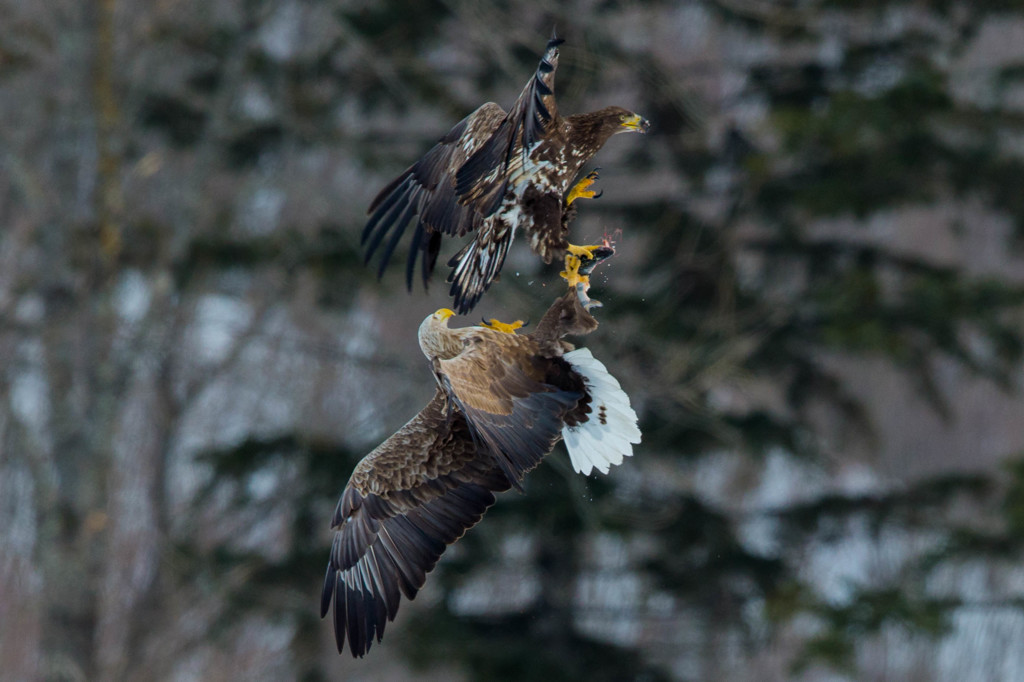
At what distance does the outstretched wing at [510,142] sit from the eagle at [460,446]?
27cm

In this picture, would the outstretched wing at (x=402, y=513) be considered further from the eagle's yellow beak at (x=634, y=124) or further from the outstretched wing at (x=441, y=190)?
the eagle's yellow beak at (x=634, y=124)

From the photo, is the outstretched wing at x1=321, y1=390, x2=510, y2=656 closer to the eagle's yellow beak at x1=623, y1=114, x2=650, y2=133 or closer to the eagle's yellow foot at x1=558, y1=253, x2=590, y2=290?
the eagle's yellow foot at x1=558, y1=253, x2=590, y2=290

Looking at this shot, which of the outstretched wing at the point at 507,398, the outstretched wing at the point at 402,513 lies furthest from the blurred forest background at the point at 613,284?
the outstretched wing at the point at 507,398

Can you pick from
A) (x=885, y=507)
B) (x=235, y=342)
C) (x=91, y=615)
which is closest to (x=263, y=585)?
(x=91, y=615)

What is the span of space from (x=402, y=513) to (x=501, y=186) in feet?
2.88

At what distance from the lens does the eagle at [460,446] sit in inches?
101

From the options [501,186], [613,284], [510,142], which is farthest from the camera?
[613,284]

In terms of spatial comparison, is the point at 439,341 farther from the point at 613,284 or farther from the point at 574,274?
the point at 613,284

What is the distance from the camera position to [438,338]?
9.23 ft

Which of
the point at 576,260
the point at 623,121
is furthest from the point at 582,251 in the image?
the point at 623,121

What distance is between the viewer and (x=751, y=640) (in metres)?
9.37

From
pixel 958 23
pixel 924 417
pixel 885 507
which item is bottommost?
pixel 885 507

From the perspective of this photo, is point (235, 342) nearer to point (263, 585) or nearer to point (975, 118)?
point (263, 585)

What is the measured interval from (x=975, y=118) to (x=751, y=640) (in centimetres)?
383
